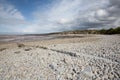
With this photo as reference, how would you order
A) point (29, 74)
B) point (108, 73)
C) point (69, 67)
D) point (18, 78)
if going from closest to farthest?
point (108, 73) < point (18, 78) < point (29, 74) < point (69, 67)

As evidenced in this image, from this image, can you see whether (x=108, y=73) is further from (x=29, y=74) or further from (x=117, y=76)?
(x=29, y=74)

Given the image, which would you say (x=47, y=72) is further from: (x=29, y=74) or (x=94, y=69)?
(x=94, y=69)

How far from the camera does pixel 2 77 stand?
7266 mm

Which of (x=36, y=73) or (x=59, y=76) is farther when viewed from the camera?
(x=36, y=73)

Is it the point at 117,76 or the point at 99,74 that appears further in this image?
the point at 99,74

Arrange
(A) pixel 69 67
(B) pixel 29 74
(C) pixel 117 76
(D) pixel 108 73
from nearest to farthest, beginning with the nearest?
(C) pixel 117 76 → (D) pixel 108 73 → (B) pixel 29 74 → (A) pixel 69 67

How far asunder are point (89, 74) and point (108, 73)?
1.08 metres

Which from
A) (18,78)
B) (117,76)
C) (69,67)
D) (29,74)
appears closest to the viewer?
(117,76)

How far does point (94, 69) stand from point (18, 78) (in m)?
4.92

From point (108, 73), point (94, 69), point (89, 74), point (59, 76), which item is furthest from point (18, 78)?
point (108, 73)

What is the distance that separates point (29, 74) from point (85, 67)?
153 inches

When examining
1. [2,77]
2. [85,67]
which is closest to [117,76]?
[85,67]

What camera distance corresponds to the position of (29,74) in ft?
24.6

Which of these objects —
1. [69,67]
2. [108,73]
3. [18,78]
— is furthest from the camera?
[69,67]
